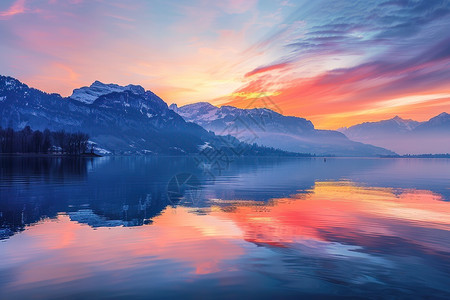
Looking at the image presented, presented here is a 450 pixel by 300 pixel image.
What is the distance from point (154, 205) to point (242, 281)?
91.8 feet

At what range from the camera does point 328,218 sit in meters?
36.4

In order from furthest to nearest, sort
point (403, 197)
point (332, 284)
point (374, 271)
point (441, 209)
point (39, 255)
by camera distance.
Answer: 1. point (403, 197)
2. point (441, 209)
3. point (39, 255)
4. point (374, 271)
5. point (332, 284)

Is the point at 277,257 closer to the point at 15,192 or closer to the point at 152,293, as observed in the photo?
the point at 152,293

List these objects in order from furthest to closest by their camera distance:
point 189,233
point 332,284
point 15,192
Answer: point 15,192 → point 189,233 → point 332,284

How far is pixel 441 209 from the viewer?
43.1 m

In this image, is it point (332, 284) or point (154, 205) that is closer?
point (332, 284)

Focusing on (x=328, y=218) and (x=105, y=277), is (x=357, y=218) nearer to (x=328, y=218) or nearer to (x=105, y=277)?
(x=328, y=218)

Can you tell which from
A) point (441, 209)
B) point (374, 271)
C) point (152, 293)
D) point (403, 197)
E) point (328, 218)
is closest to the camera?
point (152, 293)

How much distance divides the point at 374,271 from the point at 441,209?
31.2 m

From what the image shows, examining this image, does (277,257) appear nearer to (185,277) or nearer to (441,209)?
(185,277)

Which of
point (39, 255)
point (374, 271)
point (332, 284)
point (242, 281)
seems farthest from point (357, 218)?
point (39, 255)

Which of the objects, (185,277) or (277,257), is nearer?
(185,277)

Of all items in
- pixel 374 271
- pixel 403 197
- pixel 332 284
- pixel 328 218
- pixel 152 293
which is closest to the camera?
pixel 152 293

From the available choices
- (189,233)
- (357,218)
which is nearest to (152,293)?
(189,233)
